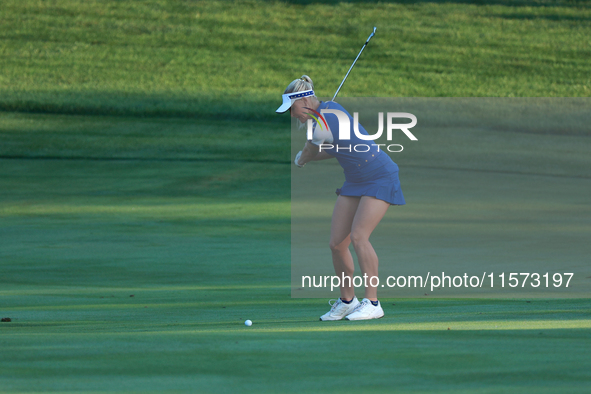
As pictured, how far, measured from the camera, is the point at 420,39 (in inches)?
1047

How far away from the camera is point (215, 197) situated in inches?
681

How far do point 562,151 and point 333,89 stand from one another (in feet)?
20.6

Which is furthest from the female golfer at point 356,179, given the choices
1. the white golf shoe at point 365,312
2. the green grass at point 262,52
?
the green grass at point 262,52

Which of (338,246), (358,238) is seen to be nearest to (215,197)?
(338,246)

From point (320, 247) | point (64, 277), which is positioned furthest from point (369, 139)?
point (320, 247)

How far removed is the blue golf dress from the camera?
5.77m

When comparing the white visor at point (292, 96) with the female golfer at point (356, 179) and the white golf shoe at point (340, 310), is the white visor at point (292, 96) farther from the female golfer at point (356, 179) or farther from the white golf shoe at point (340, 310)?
the white golf shoe at point (340, 310)

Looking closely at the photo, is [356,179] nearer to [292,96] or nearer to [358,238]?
[358,238]

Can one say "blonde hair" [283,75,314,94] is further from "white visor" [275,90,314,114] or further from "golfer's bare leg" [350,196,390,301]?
"golfer's bare leg" [350,196,390,301]

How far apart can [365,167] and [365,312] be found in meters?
0.95

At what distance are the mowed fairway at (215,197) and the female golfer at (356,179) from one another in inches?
17.2

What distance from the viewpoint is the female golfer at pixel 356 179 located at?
5777mm

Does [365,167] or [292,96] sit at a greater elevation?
[292,96]

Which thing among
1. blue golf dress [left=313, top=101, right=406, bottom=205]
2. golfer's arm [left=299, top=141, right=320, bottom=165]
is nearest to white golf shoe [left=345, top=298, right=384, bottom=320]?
blue golf dress [left=313, top=101, right=406, bottom=205]
